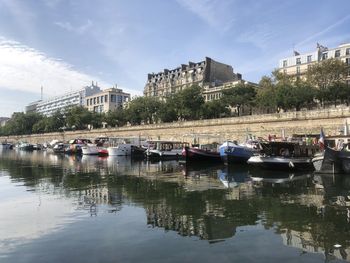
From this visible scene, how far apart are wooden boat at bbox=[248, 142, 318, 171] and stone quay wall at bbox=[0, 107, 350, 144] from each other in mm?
12085

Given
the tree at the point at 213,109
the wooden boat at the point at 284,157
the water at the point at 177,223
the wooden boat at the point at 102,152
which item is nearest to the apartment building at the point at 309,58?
the tree at the point at 213,109

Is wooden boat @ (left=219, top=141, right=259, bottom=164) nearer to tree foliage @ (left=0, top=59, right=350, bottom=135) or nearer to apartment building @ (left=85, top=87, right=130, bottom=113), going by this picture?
tree foliage @ (left=0, top=59, right=350, bottom=135)

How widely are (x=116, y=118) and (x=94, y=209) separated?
91.3 meters

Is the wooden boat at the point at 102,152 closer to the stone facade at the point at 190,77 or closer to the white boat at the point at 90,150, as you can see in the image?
the white boat at the point at 90,150

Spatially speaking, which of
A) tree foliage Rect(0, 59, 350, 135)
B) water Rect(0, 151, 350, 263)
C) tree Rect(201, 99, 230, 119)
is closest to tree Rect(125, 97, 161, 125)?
tree foliage Rect(0, 59, 350, 135)

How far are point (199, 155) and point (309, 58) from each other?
6851 centimetres

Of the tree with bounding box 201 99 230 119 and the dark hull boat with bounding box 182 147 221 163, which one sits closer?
the dark hull boat with bounding box 182 147 221 163

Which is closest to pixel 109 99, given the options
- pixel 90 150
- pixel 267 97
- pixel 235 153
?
pixel 90 150

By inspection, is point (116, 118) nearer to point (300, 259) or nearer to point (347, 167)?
point (347, 167)

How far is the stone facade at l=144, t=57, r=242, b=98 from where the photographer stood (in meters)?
125

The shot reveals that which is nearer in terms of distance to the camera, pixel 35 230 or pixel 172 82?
pixel 35 230

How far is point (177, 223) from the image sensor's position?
47.2 ft

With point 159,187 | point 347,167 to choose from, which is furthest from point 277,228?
point 347,167

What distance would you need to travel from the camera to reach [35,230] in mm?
13625
